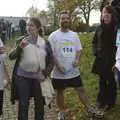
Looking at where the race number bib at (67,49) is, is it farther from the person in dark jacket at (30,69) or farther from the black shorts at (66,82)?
the person in dark jacket at (30,69)

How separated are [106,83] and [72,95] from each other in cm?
175

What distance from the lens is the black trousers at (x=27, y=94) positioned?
6.41m

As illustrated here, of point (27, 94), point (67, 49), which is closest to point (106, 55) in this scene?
point (67, 49)

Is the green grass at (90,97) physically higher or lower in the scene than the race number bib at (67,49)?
lower

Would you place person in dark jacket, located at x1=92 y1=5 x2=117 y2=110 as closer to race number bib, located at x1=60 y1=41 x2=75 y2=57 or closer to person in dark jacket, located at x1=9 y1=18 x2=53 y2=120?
race number bib, located at x1=60 y1=41 x2=75 y2=57

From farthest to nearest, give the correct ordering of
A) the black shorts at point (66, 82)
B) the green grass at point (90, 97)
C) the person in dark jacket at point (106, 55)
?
1. the green grass at point (90, 97)
2. the person in dark jacket at point (106, 55)
3. the black shorts at point (66, 82)

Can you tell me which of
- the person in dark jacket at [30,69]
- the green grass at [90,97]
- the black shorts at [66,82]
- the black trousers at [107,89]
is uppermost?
the person in dark jacket at [30,69]

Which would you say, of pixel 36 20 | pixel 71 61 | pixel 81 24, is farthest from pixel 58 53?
pixel 81 24

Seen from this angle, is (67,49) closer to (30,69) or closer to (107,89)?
(30,69)

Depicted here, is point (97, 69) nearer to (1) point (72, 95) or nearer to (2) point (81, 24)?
(1) point (72, 95)

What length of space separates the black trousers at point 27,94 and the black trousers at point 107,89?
5.29ft

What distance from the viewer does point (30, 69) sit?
6.42m

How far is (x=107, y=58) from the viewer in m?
7.56

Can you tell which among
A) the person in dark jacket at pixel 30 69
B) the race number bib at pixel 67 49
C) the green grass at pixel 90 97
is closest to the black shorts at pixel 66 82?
the race number bib at pixel 67 49
